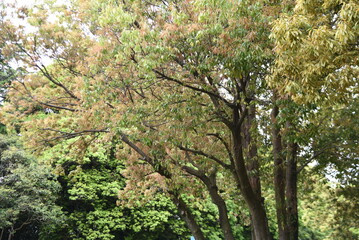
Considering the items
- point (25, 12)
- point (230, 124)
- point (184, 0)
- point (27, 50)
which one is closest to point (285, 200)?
point (230, 124)

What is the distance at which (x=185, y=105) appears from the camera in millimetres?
7414

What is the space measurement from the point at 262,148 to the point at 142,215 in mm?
7475

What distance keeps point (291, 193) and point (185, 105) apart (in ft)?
12.4

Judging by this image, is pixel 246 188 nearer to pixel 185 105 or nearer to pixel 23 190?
pixel 185 105

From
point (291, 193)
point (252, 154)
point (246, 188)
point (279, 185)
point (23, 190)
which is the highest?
point (252, 154)

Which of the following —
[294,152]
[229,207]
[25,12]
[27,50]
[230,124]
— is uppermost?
[229,207]

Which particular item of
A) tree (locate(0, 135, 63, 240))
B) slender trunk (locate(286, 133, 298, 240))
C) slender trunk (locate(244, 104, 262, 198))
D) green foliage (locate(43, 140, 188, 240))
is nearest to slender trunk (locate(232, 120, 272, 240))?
slender trunk (locate(286, 133, 298, 240))

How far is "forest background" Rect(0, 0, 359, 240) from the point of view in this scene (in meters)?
5.06

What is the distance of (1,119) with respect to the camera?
32.3ft

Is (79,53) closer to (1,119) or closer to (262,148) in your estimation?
(1,119)

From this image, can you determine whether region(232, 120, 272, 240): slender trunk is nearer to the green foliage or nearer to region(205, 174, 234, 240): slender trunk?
region(205, 174, 234, 240): slender trunk

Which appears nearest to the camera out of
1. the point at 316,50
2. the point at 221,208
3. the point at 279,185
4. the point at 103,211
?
the point at 316,50

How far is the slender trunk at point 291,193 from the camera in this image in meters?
8.87

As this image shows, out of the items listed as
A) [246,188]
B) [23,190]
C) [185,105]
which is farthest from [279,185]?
[23,190]
